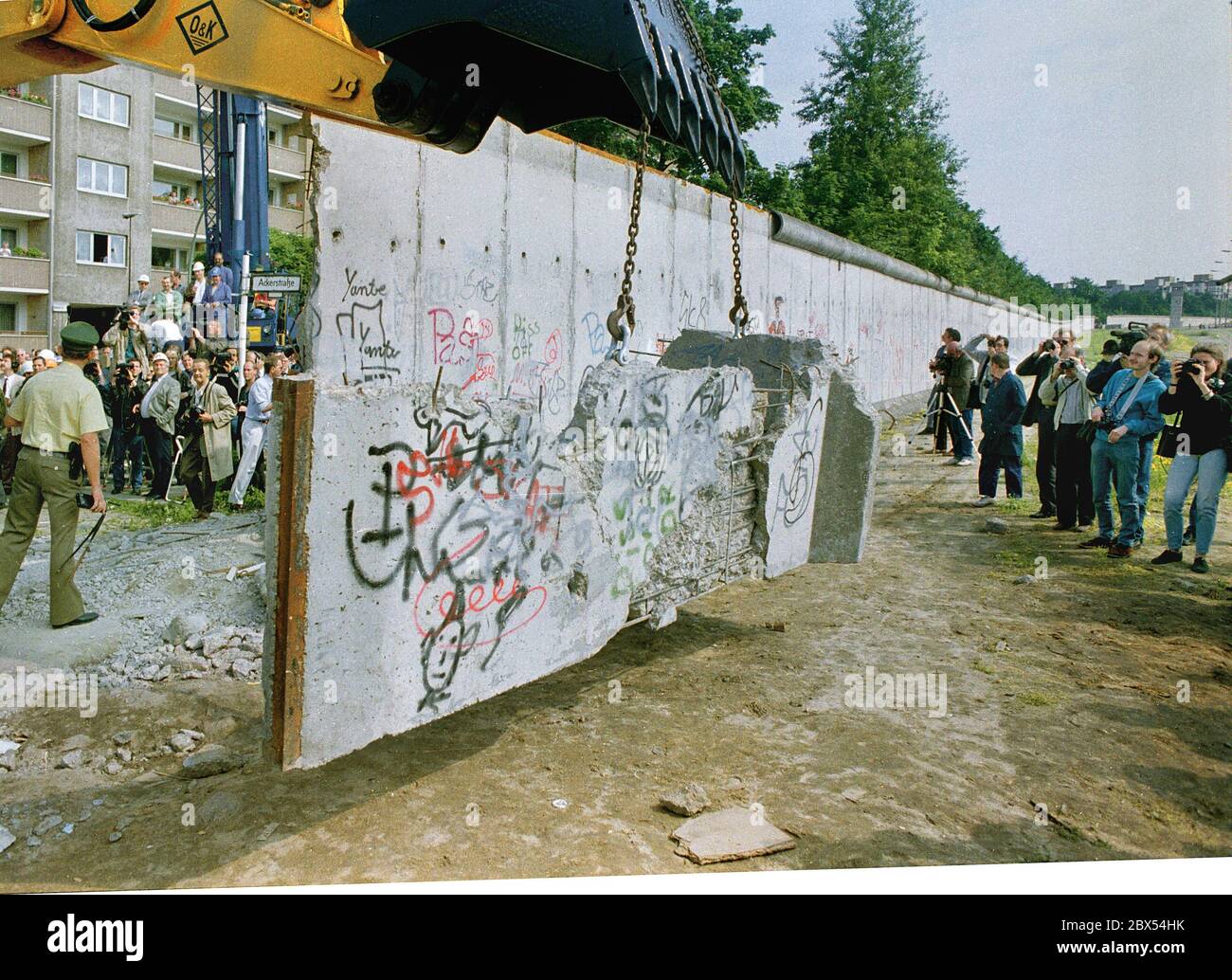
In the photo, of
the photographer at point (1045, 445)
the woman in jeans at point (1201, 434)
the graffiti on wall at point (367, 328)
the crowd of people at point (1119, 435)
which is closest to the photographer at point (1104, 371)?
the crowd of people at point (1119, 435)

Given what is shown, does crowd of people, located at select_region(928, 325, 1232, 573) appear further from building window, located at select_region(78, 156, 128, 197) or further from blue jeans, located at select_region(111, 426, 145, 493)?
building window, located at select_region(78, 156, 128, 197)

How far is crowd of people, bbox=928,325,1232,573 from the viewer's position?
7.58 meters

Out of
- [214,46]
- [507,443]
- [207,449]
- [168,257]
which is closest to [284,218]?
[168,257]

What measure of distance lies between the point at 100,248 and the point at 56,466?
1325 inches

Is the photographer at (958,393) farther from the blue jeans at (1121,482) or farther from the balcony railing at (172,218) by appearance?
the balcony railing at (172,218)

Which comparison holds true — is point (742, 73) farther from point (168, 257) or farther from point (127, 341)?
point (168, 257)

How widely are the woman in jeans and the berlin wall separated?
3.18m

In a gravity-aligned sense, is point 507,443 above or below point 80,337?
below

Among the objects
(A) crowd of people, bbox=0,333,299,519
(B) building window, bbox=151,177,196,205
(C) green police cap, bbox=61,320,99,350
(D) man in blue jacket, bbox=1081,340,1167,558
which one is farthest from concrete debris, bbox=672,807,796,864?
(B) building window, bbox=151,177,196,205

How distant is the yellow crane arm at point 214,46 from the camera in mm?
4973

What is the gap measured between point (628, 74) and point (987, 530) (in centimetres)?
738

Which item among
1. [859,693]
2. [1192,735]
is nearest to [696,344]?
[859,693]

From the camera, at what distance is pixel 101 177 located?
34500 millimetres

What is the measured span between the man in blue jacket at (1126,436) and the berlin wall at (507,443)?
10.5 ft
